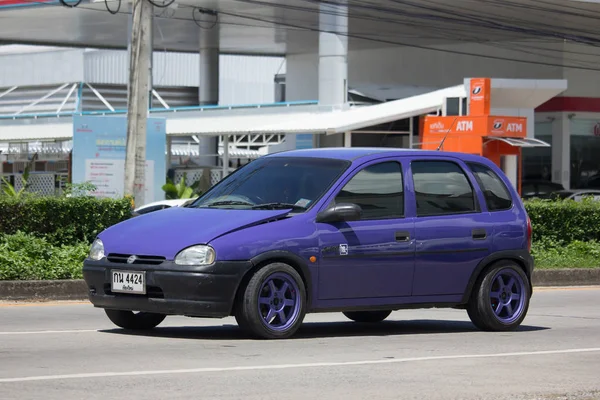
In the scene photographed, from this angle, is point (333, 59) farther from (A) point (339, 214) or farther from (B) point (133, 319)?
(A) point (339, 214)

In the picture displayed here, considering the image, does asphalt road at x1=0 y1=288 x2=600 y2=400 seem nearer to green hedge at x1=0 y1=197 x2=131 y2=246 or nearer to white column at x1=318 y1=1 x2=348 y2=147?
green hedge at x1=0 y1=197 x2=131 y2=246

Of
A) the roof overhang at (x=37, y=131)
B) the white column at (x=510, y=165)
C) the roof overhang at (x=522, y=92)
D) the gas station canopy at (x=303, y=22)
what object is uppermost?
the gas station canopy at (x=303, y=22)

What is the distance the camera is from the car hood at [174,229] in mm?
9453

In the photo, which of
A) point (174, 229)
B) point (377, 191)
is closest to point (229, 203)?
point (174, 229)

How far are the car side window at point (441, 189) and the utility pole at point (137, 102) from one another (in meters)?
11.6

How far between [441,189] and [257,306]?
2.32m

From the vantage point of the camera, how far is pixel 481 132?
3166cm

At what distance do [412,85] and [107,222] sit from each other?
35793 mm

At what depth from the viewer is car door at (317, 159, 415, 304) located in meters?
10.0

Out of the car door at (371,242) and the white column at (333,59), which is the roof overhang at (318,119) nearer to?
the white column at (333,59)

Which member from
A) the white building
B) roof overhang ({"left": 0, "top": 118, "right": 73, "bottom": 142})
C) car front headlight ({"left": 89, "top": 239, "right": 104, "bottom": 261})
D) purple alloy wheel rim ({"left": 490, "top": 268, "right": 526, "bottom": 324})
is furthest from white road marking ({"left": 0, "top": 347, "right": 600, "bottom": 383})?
roof overhang ({"left": 0, "top": 118, "right": 73, "bottom": 142})

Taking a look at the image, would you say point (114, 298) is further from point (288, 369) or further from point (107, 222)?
point (107, 222)

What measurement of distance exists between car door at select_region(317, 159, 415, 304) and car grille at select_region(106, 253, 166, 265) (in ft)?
4.45

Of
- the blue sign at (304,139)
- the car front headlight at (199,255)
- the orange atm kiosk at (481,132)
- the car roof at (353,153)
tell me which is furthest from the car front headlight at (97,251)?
the blue sign at (304,139)
